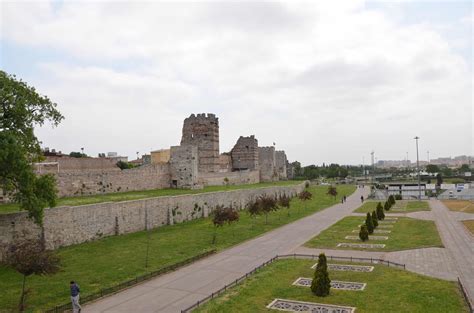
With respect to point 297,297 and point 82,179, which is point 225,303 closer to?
point 297,297

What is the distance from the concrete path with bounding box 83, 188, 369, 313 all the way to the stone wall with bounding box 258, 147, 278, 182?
1799 inches

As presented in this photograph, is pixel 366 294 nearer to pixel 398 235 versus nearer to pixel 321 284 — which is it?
pixel 321 284

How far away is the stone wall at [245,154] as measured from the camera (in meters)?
74.8

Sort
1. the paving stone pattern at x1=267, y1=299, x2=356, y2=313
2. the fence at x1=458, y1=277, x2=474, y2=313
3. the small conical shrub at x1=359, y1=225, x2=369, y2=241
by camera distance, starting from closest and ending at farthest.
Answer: the fence at x1=458, y1=277, x2=474, y2=313 → the paving stone pattern at x1=267, y1=299, x2=356, y2=313 → the small conical shrub at x1=359, y1=225, x2=369, y2=241

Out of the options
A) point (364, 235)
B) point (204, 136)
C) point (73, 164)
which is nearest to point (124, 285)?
point (364, 235)

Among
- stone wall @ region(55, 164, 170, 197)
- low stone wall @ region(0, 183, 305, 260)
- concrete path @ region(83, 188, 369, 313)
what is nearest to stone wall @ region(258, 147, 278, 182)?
stone wall @ region(55, 164, 170, 197)

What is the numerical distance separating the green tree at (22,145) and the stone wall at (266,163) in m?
58.5

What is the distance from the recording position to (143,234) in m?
29.8

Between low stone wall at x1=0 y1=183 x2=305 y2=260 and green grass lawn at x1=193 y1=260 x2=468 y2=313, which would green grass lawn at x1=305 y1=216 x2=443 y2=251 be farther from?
low stone wall at x1=0 y1=183 x2=305 y2=260

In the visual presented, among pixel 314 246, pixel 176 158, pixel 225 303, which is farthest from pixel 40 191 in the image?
pixel 176 158

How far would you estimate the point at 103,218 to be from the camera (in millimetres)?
27375

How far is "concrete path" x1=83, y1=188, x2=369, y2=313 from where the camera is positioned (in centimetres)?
1575

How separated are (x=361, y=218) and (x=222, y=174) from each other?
22040 mm

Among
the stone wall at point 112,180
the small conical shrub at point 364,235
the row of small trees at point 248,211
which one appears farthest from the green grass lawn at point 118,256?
the small conical shrub at point 364,235
